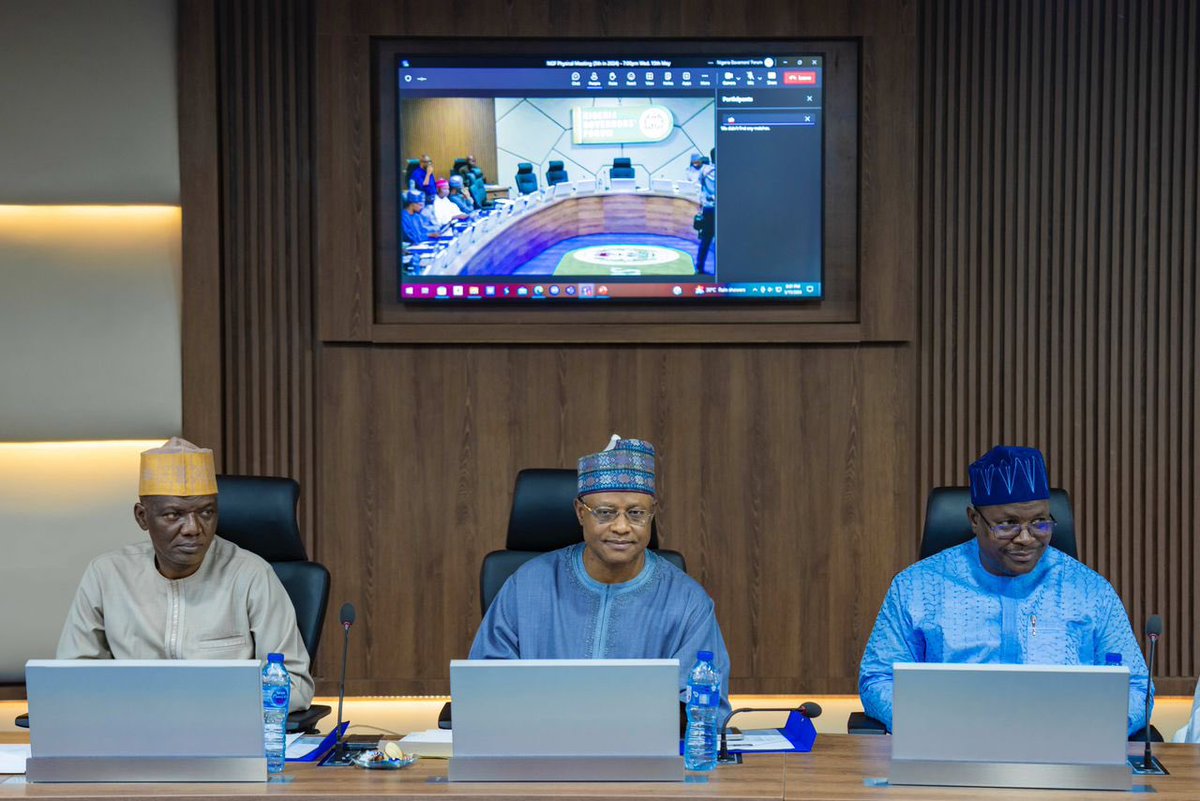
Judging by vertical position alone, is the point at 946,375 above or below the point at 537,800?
above

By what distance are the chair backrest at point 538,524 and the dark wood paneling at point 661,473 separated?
1683mm

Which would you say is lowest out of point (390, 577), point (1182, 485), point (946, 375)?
point (390, 577)

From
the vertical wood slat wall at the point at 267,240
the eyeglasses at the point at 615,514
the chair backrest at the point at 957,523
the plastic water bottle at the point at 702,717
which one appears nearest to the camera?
the plastic water bottle at the point at 702,717

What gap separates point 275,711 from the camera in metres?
2.65

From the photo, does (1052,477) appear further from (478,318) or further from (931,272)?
(478,318)

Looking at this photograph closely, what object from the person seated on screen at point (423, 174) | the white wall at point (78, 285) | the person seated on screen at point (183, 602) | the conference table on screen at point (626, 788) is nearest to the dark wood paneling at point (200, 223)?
the white wall at point (78, 285)

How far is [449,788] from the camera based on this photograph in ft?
7.85

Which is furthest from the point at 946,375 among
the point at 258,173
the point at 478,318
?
the point at 258,173

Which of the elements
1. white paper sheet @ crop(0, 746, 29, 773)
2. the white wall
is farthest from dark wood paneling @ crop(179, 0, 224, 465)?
white paper sheet @ crop(0, 746, 29, 773)

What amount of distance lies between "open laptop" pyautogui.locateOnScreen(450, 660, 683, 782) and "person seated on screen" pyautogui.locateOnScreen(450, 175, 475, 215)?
2.95 m

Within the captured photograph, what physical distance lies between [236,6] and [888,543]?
316cm

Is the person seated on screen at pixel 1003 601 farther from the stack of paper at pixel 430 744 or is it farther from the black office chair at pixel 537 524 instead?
the stack of paper at pixel 430 744

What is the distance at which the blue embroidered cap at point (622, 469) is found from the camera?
3.04m

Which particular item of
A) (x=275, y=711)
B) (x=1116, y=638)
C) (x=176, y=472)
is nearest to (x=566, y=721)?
(x=275, y=711)
